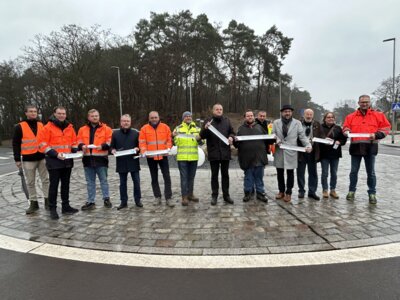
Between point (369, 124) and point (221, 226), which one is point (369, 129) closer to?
point (369, 124)

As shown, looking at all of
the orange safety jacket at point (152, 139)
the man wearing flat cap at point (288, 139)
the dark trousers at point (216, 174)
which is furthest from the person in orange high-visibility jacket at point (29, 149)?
the man wearing flat cap at point (288, 139)

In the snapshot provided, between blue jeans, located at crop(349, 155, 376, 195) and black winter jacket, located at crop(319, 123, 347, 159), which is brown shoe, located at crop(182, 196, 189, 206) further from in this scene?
blue jeans, located at crop(349, 155, 376, 195)

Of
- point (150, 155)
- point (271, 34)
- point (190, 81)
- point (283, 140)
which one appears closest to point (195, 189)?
point (150, 155)

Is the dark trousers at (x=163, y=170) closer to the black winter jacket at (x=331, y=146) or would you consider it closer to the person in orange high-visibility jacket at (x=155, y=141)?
the person in orange high-visibility jacket at (x=155, y=141)

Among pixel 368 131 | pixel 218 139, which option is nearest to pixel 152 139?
pixel 218 139

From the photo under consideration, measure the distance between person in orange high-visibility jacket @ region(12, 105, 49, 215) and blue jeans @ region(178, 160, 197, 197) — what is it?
2.92 m

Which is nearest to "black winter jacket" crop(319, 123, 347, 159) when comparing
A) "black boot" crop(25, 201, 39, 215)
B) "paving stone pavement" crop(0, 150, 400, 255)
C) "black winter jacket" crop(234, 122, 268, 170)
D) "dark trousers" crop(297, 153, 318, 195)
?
"dark trousers" crop(297, 153, 318, 195)

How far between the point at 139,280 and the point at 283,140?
411cm

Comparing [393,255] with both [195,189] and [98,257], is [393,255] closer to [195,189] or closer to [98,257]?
[98,257]

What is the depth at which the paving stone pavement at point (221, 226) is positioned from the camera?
13.4ft

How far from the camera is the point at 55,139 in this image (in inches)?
219

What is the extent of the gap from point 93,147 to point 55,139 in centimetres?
72

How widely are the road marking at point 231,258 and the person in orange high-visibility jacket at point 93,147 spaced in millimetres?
2208

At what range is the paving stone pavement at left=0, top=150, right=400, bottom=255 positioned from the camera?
4.09m
